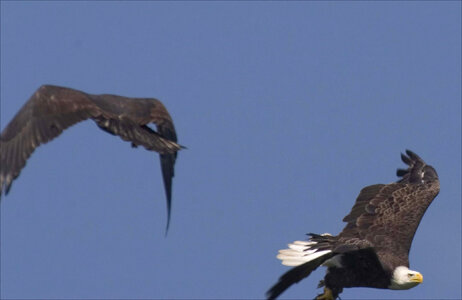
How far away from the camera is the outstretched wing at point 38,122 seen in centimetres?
1647

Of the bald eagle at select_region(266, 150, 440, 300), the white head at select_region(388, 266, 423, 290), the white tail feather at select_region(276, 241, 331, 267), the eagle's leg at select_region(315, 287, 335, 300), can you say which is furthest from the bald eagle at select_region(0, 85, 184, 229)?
the white head at select_region(388, 266, 423, 290)

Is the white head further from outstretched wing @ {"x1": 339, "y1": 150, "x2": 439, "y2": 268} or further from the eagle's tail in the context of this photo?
the eagle's tail

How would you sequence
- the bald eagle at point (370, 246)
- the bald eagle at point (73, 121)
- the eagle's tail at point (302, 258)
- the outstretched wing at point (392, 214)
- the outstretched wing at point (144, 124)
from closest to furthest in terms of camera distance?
the eagle's tail at point (302, 258) → the bald eagle at point (73, 121) → the outstretched wing at point (144, 124) → the bald eagle at point (370, 246) → the outstretched wing at point (392, 214)

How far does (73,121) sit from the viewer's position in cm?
1719

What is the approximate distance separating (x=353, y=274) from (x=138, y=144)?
3158 mm

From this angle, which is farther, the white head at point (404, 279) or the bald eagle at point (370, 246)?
the white head at point (404, 279)

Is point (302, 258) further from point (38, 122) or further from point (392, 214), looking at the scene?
point (38, 122)

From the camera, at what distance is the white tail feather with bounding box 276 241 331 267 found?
56.6 feet

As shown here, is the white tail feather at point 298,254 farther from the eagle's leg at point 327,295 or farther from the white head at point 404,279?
the white head at point 404,279

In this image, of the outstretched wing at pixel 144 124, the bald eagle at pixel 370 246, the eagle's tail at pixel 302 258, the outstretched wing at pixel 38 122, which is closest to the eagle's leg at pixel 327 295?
the bald eagle at pixel 370 246

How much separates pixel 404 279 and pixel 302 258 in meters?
1.50

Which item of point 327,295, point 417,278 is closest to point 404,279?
point 417,278

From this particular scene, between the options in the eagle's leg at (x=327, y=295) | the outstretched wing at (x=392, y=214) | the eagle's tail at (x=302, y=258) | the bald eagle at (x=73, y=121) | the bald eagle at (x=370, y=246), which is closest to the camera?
the eagle's tail at (x=302, y=258)

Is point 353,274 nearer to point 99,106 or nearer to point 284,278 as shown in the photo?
point 284,278
